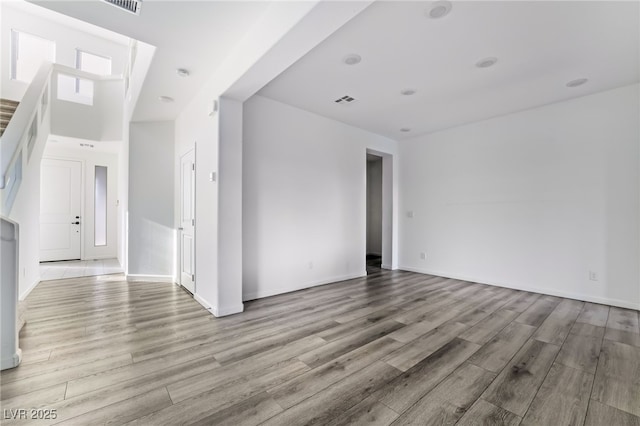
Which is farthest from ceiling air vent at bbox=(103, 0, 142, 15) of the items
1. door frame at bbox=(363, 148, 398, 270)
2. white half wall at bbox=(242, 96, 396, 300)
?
door frame at bbox=(363, 148, 398, 270)

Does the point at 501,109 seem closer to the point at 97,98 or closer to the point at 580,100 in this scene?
the point at 580,100

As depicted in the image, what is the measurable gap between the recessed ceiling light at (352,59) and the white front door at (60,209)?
25.1 feet

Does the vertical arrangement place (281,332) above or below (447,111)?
below

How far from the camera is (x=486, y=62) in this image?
2.90 m

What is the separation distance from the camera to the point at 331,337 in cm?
254

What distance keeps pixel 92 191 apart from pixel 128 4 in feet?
22.4

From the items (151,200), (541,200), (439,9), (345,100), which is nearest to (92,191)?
(151,200)

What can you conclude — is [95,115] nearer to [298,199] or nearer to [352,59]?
[298,199]

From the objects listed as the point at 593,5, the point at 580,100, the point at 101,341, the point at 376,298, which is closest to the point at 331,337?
the point at 376,298

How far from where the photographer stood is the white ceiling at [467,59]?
2230 mm

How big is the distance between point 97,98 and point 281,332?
6873 millimetres

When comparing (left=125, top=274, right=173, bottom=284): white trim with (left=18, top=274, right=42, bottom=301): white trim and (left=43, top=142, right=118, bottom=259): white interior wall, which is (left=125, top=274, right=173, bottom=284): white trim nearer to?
(left=18, top=274, right=42, bottom=301): white trim

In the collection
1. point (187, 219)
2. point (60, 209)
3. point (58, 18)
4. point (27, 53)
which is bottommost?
point (187, 219)

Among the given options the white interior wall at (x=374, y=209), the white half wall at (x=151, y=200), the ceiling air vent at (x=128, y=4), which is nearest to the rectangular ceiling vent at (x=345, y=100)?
the ceiling air vent at (x=128, y=4)
